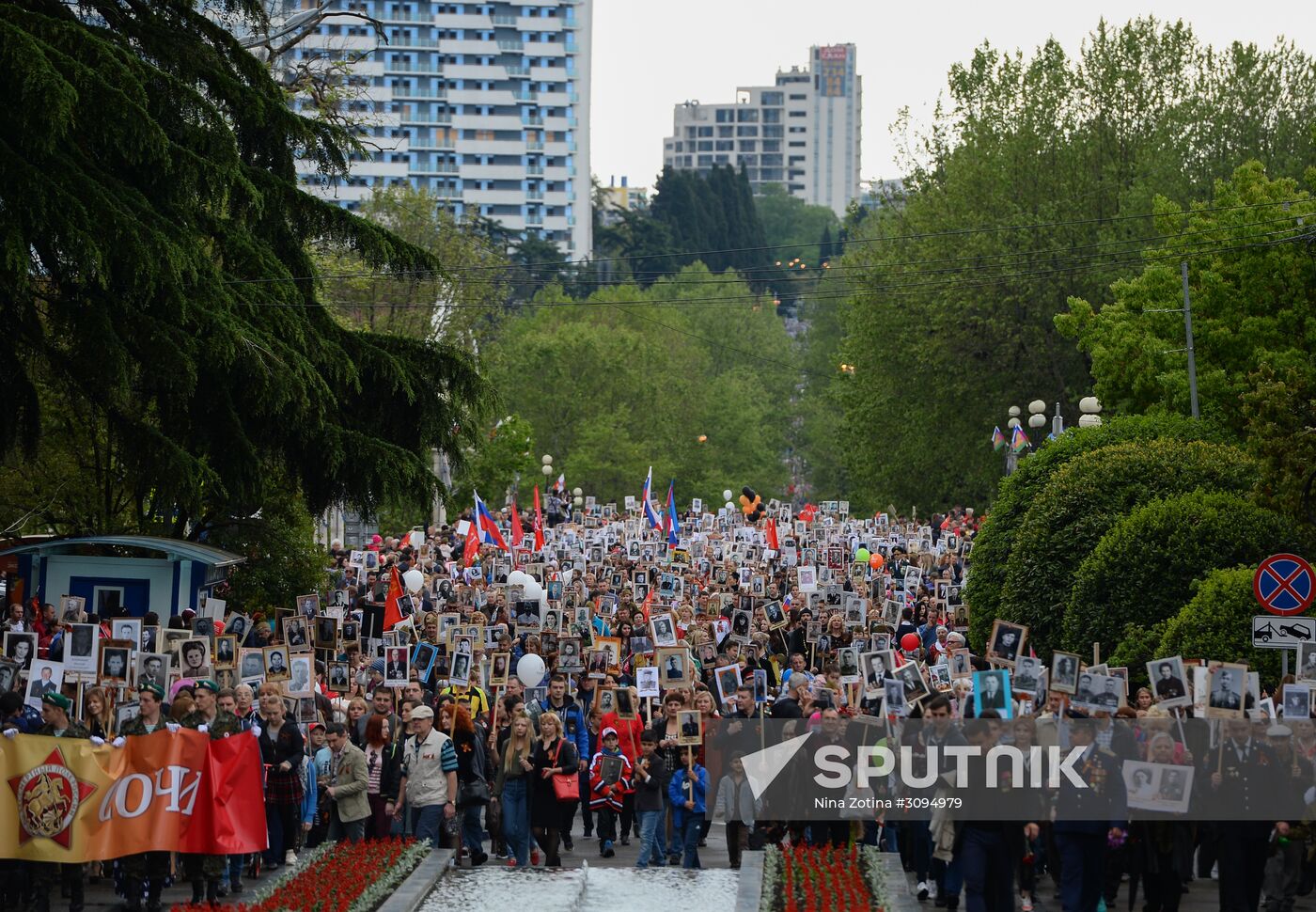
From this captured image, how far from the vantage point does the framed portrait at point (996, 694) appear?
1421cm

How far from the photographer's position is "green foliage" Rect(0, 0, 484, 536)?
21.0 metres

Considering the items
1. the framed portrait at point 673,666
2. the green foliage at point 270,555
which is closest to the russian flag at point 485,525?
the green foliage at point 270,555

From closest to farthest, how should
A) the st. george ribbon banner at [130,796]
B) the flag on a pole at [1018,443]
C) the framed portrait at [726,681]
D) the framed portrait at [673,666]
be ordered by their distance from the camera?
1. the st. george ribbon banner at [130,796]
2. the framed portrait at [726,681]
3. the framed portrait at [673,666]
4. the flag on a pole at [1018,443]

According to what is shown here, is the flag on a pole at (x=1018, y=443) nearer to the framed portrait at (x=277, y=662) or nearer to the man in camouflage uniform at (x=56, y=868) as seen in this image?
the framed portrait at (x=277, y=662)

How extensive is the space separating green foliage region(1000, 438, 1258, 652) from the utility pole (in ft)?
24.0

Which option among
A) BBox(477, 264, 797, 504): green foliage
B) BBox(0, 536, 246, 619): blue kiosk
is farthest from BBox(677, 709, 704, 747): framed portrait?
BBox(477, 264, 797, 504): green foliage

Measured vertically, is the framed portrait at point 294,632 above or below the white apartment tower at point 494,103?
below

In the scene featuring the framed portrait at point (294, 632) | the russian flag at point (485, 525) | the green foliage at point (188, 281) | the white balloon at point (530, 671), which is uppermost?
the green foliage at point (188, 281)

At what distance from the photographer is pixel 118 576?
2442 centimetres

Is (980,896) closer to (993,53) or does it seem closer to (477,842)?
(477,842)

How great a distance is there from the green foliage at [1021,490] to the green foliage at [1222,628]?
6644 millimetres

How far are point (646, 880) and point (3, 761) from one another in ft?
15.3

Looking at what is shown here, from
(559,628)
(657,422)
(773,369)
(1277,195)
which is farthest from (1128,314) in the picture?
(773,369)

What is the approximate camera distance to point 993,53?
55.2 m
